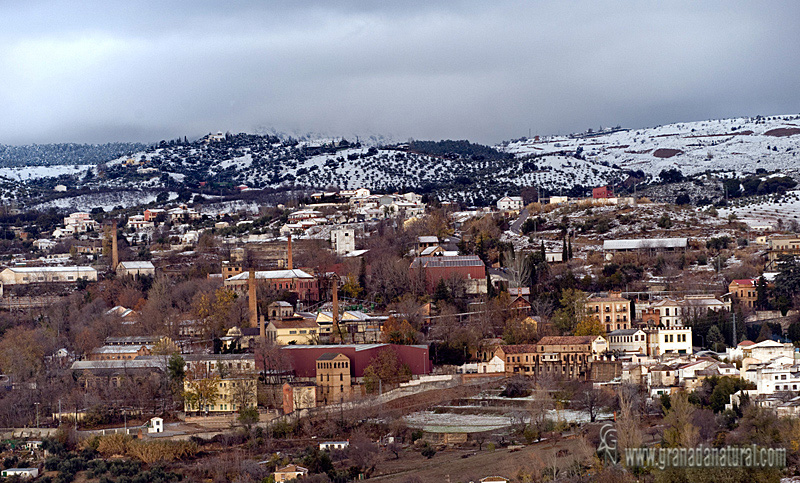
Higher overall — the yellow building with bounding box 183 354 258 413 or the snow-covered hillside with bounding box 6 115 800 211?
the snow-covered hillside with bounding box 6 115 800 211

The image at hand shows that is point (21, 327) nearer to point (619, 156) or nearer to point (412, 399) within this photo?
point (412, 399)

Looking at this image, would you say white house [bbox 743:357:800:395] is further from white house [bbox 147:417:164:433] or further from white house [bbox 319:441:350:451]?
white house [bbox 147:417:164:433]

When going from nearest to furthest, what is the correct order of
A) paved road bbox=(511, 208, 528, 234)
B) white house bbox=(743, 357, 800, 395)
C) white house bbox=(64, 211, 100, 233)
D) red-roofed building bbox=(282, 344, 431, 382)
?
white house bbox=(743, 357, 800, 395) → red-roofed building bbox=(282, 344, 431, 382) → paved road bbox=(511, 208, 528, 234) → white house bbox=(64, 211, 100, 233)

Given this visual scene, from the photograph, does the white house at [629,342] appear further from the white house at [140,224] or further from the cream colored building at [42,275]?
the white house at [140,224]

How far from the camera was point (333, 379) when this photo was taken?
48688 millimetres

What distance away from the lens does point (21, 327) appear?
58.5 metres

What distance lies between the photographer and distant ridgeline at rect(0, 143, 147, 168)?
15800 cm

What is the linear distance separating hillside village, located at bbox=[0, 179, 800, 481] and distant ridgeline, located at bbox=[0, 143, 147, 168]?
277 ft

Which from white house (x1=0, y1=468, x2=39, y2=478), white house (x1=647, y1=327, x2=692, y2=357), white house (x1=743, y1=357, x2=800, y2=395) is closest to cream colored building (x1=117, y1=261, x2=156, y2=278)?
white house (x1=0, y1=468, x2=39, y2=478)

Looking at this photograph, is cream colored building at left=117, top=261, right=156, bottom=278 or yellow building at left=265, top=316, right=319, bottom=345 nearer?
yellow building at left=265, top=316, right=319, bottom=345

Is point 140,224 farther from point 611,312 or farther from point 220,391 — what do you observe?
point 611,312

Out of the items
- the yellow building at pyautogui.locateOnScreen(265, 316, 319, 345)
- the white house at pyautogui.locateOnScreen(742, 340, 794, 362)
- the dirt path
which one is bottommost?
the dirt path

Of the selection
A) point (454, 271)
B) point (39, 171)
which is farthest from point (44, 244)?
point (39, 171)

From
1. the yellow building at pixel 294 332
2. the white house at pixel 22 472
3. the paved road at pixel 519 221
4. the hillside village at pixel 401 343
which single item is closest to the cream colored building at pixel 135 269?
the hillside village at pixel 401 343
